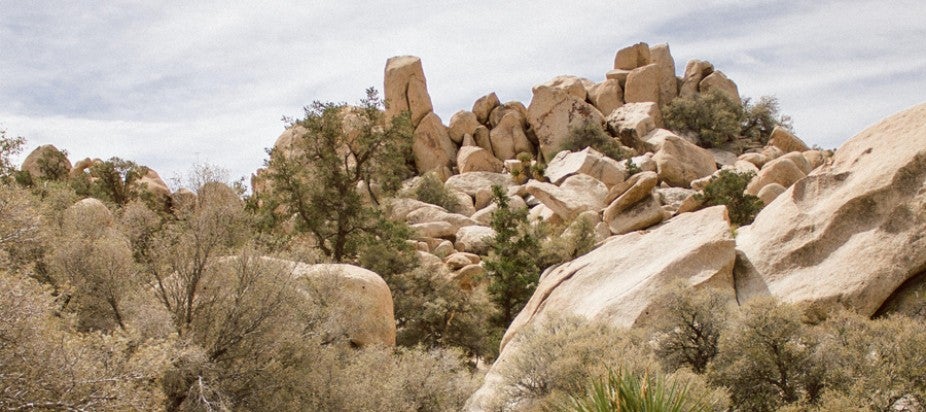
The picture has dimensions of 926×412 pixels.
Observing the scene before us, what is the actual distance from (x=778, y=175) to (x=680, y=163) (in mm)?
8036

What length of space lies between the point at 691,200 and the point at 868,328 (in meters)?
19.2

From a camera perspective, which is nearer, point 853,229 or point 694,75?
point 853,229

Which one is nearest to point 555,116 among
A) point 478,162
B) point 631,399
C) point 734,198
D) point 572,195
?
point 478,162

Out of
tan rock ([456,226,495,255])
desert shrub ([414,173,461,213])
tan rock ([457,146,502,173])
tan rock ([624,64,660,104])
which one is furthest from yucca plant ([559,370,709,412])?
tan rock ([624,64,660,104])

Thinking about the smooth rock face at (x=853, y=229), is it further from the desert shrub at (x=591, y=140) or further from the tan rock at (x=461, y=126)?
the tan rock at (x=461, y=126)

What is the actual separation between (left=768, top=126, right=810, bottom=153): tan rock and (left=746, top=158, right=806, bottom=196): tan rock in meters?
17.5

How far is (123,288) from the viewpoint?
50.6 ft

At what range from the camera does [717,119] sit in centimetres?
5225

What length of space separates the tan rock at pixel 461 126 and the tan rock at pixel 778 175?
87.7 ft

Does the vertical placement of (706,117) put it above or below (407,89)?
below

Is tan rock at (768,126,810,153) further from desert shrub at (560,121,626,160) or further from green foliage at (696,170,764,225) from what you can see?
green foliage at (696,170,764,225)

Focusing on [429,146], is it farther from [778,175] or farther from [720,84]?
[778,175]

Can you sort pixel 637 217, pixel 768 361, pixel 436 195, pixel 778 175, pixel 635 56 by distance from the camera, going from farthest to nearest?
pixel 635 56 → pixel 436 195 → pixel 778 175 → pixel 637 217 → pixel 768 361

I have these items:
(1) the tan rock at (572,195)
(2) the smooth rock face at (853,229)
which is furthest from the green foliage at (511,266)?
(2) the smooth rock face at (853,229)
